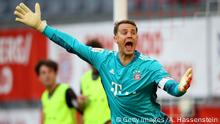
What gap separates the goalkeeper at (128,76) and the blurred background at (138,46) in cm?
306

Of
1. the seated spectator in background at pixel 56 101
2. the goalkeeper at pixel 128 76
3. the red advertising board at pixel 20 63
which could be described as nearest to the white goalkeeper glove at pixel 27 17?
the goalkeeper at pixel 128 76

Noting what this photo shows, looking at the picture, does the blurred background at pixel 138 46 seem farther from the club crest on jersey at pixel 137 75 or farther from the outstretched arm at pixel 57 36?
the club crest on jersey at pixel 137 75

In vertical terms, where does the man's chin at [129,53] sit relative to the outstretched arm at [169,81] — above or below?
above

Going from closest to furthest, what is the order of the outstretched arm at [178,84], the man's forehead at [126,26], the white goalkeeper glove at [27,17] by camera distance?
the outstretched arm at [178,84] < the man's forehead at [126,26] < the white goalkeeper glove at [27,17]

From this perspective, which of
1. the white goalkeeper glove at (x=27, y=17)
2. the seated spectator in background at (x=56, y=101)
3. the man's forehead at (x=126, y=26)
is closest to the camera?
the man's forehead at (x=126, y=26)

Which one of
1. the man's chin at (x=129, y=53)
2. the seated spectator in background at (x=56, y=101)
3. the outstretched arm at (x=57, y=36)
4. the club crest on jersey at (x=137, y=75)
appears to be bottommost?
the seated spectator in background at (x=56, y=101)

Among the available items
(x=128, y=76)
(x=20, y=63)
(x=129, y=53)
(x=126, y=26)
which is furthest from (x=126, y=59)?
(x=20, y=63)

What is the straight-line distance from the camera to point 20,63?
47.4ft

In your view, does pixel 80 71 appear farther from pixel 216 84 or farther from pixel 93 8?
pixel 216 84

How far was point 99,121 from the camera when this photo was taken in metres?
10.8

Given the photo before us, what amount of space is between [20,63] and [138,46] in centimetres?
264

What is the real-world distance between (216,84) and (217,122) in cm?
122

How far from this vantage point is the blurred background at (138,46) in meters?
12.0

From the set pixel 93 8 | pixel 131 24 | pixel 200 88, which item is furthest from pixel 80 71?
pixel 131 24
